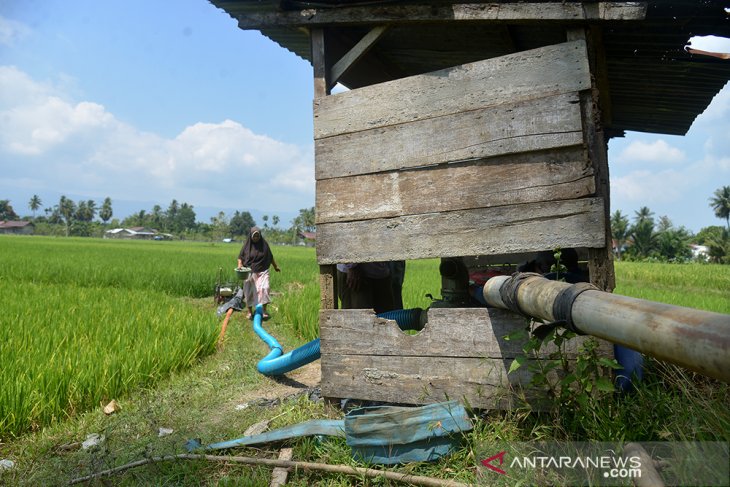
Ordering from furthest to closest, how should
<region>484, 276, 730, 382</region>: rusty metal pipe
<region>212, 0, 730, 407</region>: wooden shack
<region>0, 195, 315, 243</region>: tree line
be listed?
<region>0, 195, 315, 243</region>: tree line → <region>212, 0, 730, 407</region>: wooden shack → <region>484, 276, 730, 382</region>: rusty metal pipe

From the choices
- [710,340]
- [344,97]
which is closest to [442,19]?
[344,97]

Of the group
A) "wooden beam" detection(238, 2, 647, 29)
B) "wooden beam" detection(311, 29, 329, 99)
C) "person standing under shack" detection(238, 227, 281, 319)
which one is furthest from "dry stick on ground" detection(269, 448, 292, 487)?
"person standing under shack" detection(238, 227, 281, 319)

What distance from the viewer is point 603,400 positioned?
248cm

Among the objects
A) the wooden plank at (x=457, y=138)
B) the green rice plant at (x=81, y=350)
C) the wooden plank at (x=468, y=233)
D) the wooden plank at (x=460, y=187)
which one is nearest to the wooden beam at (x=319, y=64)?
the wooden plank at (x=457, y=138)

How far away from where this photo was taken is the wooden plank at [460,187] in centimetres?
268

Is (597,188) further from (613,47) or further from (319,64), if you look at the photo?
(319,64)

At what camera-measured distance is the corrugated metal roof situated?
2742 millimetres

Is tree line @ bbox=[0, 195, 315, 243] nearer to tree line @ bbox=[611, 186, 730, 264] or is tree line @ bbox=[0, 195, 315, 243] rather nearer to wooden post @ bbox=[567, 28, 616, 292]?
tree line @ bbox=[611, 186, 730, 264]

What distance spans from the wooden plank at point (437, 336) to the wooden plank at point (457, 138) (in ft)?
3.07

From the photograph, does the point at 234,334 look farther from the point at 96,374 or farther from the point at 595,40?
the point at 595,40

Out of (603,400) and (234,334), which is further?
(234,334)

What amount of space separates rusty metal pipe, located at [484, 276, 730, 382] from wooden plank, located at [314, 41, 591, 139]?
4.91ft

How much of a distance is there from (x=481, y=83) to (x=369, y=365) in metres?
1.88

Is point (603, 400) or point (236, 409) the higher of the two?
point (603, 400)
